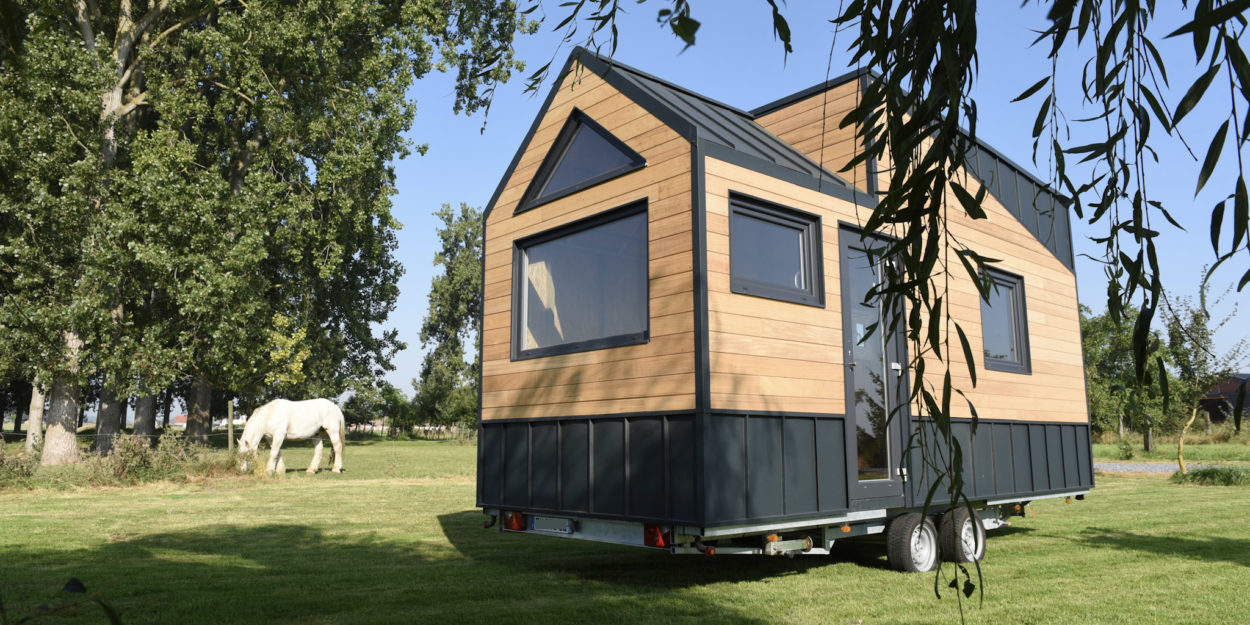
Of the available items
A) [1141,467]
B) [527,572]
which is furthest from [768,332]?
[1141,467]

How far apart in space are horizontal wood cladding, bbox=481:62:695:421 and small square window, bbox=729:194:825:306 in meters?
0.50

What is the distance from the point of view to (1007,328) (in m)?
9.08

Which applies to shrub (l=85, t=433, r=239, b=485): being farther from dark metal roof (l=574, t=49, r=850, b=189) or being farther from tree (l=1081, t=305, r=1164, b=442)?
tree (l=1081, t=305, r=1164, b=442)

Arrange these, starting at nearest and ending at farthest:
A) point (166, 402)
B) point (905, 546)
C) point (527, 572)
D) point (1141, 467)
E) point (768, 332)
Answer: point (768, 332) < point (905, 546) < point (527, 572) < point (1141, 467) < point (166, 402)

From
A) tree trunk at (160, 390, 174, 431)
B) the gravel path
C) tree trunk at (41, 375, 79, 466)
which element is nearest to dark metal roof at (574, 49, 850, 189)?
tree trunk at (41, 375, 79, 466)

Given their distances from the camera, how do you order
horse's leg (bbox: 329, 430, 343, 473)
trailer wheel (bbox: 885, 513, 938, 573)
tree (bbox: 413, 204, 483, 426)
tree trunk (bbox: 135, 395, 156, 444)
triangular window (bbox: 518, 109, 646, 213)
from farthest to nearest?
1. tree (bbox: 413, 204, 483, 426)
2. tree trunk (bbox: 135, 395, 156, 444)
3. horse's leg (bbox: 329, 430, 343, 473)
4. trailer wheel (bbox: 885, 513, 938, 573)
5. triangular window (bbox: 518, 109, 646, 213)

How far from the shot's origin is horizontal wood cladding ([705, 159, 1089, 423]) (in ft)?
19.5

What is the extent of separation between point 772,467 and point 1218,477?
15.9 metres

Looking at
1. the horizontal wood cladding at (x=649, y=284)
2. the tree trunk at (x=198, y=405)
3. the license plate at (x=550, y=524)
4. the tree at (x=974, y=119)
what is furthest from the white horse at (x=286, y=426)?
the tree at (x=974, y=119)

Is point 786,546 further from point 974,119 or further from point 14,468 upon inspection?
point 14,468

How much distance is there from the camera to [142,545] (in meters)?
8.60

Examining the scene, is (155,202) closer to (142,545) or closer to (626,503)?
(142,545)

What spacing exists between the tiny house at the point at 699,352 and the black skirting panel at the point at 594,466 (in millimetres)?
18

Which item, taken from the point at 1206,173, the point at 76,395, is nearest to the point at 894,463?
the point at 1206,173
